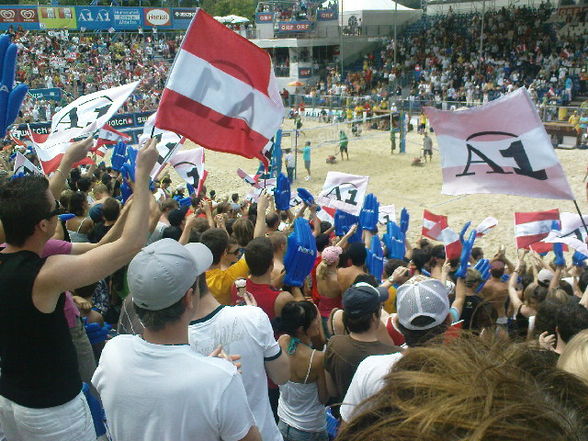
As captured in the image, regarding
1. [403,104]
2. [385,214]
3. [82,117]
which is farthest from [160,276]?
[403,104]

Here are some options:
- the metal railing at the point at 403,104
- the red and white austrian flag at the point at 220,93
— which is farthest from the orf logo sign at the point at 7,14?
the red and white austrian flag at the point at 220,93

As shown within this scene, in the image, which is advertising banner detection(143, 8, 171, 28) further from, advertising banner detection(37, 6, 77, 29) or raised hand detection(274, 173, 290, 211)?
raised hand detection(274, 173, 290, 211)

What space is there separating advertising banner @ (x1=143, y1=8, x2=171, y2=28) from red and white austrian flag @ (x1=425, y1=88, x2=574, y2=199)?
4042 cm

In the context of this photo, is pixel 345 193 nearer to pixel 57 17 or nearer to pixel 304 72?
pixel 304 72

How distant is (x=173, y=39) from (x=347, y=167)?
2807 centimetres

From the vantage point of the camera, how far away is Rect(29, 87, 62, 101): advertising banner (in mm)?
26431

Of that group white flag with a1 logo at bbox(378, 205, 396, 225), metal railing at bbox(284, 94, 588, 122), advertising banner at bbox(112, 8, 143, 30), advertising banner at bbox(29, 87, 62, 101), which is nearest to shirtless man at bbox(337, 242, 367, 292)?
white flag with a1 logo at bbox(378, 205, 396, 225)

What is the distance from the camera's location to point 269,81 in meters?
5.13

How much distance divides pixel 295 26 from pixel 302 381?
39.3m

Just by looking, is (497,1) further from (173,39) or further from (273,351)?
(273,351)

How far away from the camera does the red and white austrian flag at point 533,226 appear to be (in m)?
7.32

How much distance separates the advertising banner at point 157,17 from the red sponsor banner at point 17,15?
7908mm

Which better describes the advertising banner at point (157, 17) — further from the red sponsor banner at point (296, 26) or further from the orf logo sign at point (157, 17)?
the red sponsor banner at point (296, 26)

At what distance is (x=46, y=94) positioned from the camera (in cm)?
2703
